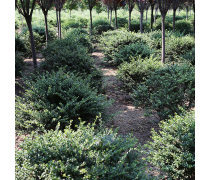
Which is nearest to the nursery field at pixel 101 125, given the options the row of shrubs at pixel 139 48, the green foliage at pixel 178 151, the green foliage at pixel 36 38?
the green foliage at pixel 178 151

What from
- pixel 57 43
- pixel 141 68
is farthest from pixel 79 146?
pixel 57 43

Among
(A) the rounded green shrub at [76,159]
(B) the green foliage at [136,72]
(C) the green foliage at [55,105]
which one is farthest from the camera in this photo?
(B) the green foliage at [136,72]

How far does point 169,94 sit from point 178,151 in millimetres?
1837

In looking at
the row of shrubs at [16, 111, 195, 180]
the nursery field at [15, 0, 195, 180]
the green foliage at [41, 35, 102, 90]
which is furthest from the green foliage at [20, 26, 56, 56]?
the row of shrubs at [16, 111, 195, 180]

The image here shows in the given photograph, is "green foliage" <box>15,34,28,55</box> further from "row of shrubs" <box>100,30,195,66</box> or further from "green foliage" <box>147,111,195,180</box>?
"green foliage" <box>147,111,195,180</box>

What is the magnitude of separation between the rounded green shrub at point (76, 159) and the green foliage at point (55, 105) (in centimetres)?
97

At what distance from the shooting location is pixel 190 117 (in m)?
3.41

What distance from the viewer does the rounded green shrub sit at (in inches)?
95.2

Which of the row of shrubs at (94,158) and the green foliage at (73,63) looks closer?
the row of shrubs at (94,158)

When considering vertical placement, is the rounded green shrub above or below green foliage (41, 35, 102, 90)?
below

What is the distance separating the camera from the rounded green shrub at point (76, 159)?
2418mm

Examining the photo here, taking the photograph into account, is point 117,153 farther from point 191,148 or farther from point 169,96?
point 169,96

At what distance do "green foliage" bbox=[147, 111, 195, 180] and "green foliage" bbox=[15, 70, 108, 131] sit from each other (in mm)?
1364

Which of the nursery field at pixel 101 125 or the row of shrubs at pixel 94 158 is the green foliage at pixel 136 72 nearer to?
the nursery field at pixel 101 125
